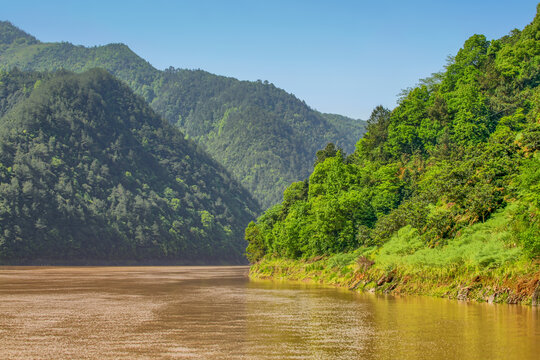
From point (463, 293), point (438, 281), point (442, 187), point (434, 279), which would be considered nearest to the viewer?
point (463, 293)

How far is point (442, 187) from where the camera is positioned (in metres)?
71.2

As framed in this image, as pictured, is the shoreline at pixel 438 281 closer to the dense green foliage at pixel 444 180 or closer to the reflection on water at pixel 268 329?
the dense green foliage at pixel 444 180

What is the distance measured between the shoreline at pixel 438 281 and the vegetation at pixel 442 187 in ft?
0.79

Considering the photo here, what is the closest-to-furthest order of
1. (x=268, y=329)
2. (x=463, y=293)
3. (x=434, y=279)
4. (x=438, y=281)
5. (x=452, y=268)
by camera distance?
(x=268, y=329) → (x=463, y=293) → (x=452, y=268) → (x=438, y=281) → (x=434, y=279)

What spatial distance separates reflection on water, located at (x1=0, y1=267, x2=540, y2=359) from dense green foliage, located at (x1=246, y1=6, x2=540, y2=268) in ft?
33.8

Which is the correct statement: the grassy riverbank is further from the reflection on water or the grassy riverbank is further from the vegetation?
the reflection on water

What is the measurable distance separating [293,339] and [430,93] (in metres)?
113

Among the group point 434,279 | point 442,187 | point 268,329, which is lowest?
point 268,329

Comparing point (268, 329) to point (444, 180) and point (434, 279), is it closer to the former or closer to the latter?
point (434, 279)

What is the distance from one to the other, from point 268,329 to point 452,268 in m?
23.9

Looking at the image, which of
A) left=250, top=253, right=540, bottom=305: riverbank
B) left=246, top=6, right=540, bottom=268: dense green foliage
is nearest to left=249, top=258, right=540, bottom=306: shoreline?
left=250, top=253, right=540, bottom=305: riverbank

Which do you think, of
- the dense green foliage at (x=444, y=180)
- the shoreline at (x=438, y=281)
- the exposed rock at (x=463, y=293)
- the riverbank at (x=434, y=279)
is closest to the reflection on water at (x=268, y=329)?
the exposed rock at (x=463, y=293)

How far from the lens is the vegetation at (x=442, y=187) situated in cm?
5559

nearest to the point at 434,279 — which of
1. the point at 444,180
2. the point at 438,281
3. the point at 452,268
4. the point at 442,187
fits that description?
the point at 438,281
